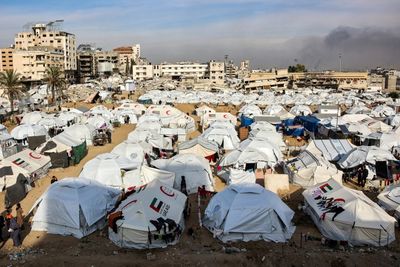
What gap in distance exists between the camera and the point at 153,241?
38.3 ft

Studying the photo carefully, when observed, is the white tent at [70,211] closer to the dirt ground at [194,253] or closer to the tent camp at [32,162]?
the dirt ground at [194,253]

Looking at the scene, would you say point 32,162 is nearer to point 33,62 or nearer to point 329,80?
point 33,62

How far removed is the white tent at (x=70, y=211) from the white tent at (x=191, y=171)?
13.4 ft

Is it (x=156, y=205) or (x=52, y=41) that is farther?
(x=52, y=41)

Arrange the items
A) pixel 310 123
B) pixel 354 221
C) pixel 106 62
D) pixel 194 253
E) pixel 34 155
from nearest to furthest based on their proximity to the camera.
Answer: pixel 194 253
pixel 354 221
pixel 34 155
pixel 310 123
pixel 106 62

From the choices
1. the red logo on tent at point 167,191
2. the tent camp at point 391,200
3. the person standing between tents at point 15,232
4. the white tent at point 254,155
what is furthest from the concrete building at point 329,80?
the person standing between tents at point 15,232

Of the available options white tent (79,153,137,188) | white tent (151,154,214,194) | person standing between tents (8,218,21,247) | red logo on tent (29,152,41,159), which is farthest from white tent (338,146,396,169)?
red logo on tent (29,152,41,159)

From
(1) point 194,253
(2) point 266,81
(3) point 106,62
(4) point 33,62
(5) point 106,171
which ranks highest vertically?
(3) point 106,62

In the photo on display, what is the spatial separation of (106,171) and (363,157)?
12.6 meters

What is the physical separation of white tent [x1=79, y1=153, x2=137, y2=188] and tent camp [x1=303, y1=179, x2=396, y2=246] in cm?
823

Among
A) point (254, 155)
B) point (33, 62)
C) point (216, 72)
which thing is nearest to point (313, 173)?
point (254, 155)

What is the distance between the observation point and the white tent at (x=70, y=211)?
41.6ft

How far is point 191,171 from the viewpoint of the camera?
17094 mm

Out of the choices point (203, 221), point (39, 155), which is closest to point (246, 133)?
point (39, 155)
